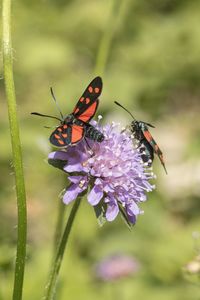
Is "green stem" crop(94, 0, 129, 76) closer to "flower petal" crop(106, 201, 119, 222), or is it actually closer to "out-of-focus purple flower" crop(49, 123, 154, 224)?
"out-of-focus purple flower" crop(49, 123, 154, 224)

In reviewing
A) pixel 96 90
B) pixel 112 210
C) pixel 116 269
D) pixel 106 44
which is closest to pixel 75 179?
pixel 112 210

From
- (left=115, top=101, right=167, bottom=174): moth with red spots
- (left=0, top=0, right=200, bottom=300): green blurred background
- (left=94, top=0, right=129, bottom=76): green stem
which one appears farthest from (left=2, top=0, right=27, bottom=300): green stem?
(left=0, top=0, right=200, bottom=300): green blurred background

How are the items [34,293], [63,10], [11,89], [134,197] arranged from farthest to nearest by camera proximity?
[63,10], [34,293], [134,197], [11,89]

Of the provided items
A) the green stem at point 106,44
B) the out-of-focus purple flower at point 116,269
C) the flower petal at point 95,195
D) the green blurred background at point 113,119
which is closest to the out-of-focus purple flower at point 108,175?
the flower petal at point 95,195

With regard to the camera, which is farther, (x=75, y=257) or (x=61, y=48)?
(x=61, y=48)

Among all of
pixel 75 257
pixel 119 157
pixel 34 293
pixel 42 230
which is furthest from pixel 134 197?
pixel 42 230

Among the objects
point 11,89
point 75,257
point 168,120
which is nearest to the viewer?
point 11,89

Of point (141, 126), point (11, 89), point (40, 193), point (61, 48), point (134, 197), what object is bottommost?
point (40, 193)

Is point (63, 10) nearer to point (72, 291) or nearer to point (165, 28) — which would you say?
point (165, 28)
